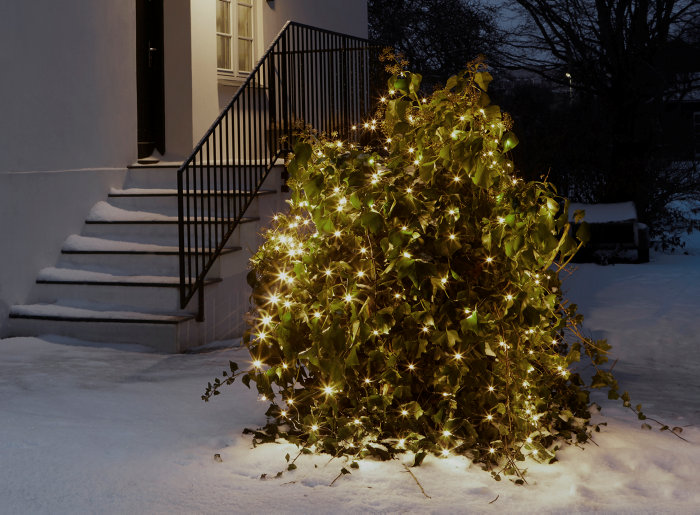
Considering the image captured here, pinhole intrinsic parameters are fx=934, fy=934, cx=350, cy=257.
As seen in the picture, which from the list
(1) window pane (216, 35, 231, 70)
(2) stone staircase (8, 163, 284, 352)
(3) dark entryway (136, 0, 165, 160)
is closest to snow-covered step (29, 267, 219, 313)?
(2) stone staircase (8, 163, 284, 352)

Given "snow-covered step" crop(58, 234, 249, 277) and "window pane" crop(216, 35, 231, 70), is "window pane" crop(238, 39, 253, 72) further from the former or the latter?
"snow-covered step" crop(58, 234, 249, 277)

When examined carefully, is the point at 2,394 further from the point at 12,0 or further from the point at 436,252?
the point at 12,0

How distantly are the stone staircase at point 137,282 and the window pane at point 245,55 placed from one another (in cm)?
287

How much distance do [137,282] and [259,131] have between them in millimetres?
2059

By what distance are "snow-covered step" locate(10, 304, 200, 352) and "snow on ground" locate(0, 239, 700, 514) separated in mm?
589

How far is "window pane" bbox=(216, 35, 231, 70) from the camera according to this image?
10.6 m

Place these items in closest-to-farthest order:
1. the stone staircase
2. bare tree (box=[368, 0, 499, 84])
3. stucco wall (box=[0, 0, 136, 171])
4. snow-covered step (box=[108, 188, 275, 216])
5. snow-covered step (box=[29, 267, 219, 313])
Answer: the stone staircase → snow-covered step (box=[29, 267, 219, 313]) → stucco wall (box=[0, 0, 136, 171]) → snow-covered step (box=[108, 188, 275, 216]) → bare tree (box=[368, 0, 499, 84])

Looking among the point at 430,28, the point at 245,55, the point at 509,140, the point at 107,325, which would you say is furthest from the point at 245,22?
the point at 430,28

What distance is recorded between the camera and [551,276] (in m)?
4.56

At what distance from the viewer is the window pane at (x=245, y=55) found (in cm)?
1104

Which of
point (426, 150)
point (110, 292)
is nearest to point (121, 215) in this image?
point (110, 292)

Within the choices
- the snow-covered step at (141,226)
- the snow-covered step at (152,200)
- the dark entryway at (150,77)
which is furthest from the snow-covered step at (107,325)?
the dark entryway at (150,77)

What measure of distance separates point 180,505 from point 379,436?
0.99 m

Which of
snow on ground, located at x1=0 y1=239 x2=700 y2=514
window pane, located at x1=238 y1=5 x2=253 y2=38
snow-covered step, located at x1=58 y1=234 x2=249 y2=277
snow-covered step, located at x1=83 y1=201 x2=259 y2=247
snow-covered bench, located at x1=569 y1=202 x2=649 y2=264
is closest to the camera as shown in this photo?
snow on ground, located at x1=0 y1=239 x2=700 y2=514
